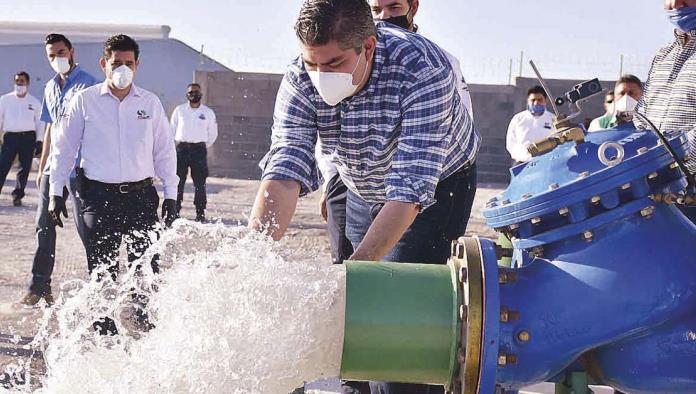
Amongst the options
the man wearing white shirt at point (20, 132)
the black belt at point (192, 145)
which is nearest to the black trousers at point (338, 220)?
the black belt at point (192, 145)

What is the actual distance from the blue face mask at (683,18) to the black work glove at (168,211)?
2.97 metres

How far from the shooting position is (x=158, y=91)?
2719 cm

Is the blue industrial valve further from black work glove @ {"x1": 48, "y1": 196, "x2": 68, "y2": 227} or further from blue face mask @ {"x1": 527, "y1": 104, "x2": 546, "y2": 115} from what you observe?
blue face mask @ {"x1": 527, "y1": 104, "x2": 546, "y2": 115}

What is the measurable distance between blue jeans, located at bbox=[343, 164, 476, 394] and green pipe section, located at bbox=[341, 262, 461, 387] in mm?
1163

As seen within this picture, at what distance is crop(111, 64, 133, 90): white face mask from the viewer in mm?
5098

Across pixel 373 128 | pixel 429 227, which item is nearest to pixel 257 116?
pixel 429 227

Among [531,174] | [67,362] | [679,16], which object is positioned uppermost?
[679,16]

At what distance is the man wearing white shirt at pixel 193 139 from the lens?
1123 centimetres

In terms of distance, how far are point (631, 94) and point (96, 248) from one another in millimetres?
4432

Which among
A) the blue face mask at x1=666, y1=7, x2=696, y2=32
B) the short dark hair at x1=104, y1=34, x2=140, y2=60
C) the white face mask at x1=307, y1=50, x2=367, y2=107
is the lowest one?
the white face mask at x1=307, y1=50, x2=367, y2=107

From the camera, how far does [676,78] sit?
3189mm

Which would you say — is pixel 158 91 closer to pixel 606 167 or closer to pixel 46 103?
pixel 46 103

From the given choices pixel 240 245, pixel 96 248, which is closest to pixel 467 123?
pixel 240 245

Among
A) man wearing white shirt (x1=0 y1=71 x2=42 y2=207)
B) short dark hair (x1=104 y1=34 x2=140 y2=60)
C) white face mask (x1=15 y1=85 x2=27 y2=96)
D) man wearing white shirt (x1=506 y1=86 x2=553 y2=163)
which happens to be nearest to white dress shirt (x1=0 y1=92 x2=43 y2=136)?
man wearing white shirt (x1=0 y1=71 x2=42 y2=207)
